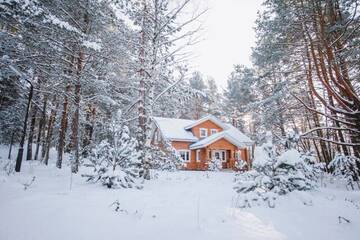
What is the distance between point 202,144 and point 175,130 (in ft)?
13.5

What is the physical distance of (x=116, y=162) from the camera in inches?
293

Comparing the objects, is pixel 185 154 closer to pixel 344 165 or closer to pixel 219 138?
pixel 219 138

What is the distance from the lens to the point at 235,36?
10648 millimetres

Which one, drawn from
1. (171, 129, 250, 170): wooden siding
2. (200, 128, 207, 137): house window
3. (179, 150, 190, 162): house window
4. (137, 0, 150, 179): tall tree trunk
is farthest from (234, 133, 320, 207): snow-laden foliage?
(200, 128, 207, 137): house window

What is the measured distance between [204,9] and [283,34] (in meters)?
3.76

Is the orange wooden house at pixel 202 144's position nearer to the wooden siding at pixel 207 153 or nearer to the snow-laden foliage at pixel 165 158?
the wooden siding at pixel 207 153

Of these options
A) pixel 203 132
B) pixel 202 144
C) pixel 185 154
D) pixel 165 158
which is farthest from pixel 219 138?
pixel 165 158

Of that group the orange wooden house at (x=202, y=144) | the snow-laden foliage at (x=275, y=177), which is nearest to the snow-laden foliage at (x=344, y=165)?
the snow-laden foliage at (x=275, y=177)

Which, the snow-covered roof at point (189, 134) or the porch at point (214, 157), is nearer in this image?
the snow-covered roof at point (189, 134)

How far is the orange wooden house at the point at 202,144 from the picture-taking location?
77.7ft

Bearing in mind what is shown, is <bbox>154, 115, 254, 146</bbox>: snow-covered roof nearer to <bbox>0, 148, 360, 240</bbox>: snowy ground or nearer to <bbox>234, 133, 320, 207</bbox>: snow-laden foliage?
<bbox>234, 133, 320, 207</bbox>: snow-laden foliage

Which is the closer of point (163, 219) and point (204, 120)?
point (163, 219)

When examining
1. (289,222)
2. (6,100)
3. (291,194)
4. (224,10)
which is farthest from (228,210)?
(6,100)

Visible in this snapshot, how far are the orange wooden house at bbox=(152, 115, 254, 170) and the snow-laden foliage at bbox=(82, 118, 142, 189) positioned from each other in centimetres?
1479
